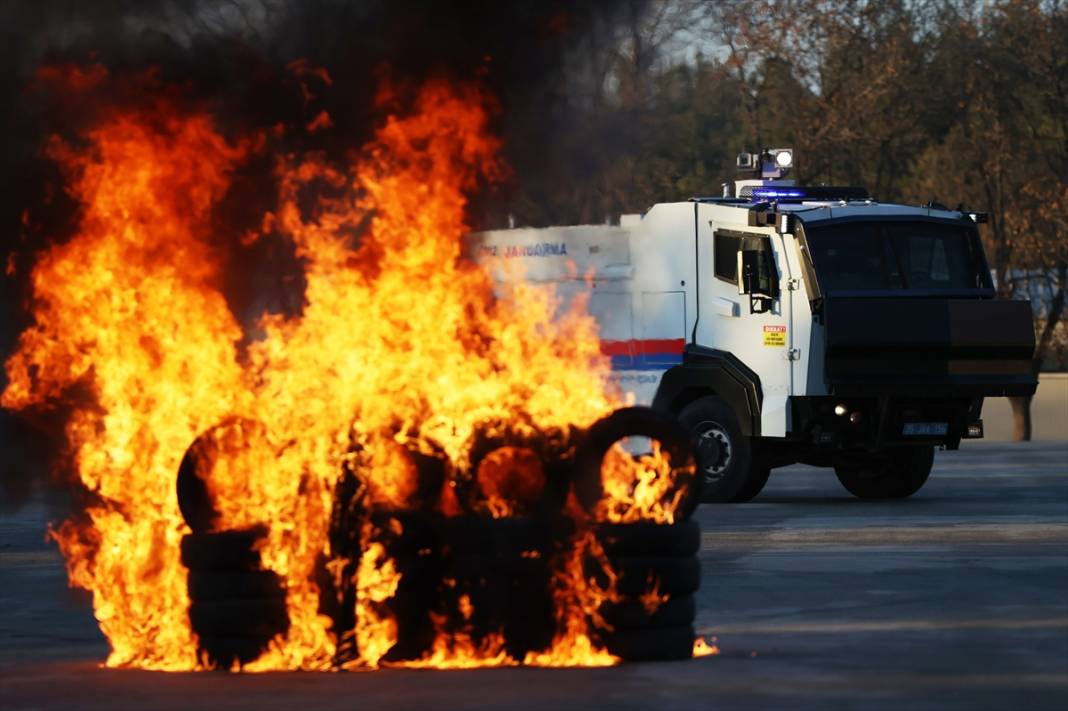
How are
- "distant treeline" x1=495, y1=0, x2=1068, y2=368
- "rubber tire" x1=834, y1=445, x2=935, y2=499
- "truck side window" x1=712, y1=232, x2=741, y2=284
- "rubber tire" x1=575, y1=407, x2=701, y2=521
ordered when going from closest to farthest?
"rubber tire" x1=575, y1=407, x2=701, y2=521 < "truck side window" x1=712, y1=232, x2=741, y2=284 < "rubber tire" x1=834, y1=445, x2=935, y2=499 < "distant treeline" x1=495, y1=0, x2=1068, y2=368

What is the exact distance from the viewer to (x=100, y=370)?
12.2 m

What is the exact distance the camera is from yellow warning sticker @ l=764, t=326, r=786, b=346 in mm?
22781

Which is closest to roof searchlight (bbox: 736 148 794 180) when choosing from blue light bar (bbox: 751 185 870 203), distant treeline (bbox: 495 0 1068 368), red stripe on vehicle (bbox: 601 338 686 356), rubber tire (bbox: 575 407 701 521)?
blue light bar (bbox: 751 185 870 203)

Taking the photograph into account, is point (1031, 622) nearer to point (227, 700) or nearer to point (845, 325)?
point (227, 700)

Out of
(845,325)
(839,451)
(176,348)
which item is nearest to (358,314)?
(176,348)

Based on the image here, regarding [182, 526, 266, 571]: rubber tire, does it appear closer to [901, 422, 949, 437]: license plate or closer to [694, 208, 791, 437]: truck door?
[694, 208, 791, 437]: truck door

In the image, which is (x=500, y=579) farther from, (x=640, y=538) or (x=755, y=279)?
(x=755, y=279)

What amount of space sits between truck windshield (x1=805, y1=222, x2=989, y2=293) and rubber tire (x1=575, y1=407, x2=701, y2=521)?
11.3 m

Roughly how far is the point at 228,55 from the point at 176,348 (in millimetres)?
1661

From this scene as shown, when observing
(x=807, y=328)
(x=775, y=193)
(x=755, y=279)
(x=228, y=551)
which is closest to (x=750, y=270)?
(x=755, y=279)

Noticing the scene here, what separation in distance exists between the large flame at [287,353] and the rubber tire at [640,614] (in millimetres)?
108

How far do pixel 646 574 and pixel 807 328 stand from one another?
12007mm

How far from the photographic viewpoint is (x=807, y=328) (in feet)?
74.1

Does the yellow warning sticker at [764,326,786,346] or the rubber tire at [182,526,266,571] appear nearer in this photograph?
the rubber tire at [182,526,266,571]
